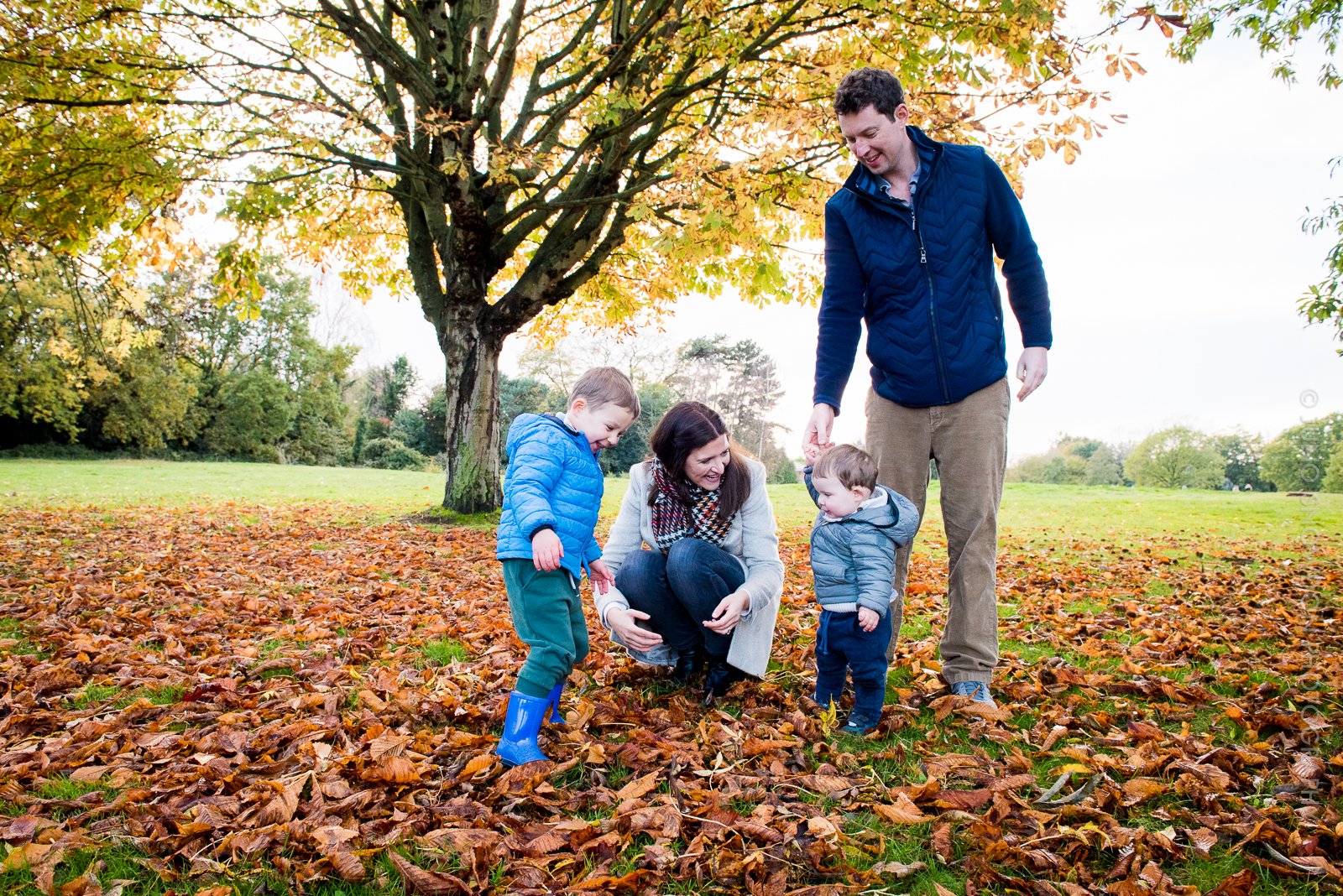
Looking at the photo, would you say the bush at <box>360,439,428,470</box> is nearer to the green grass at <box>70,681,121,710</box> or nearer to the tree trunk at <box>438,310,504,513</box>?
the tree trunk at <box>438,310,504,513</box>

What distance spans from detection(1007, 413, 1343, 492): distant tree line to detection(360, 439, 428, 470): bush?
26882mm

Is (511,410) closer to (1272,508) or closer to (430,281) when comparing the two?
(430,281)

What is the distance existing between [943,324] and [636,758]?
83.3 inches

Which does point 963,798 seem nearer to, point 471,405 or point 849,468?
point 849,468

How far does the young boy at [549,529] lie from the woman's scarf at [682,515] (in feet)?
1.68

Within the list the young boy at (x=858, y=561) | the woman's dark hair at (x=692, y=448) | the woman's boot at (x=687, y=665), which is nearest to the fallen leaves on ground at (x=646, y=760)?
the woman's boot at (x=687, y=665)

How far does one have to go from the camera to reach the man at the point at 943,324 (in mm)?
3277

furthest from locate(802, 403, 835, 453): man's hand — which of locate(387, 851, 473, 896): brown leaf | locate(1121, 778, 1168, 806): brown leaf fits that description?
locate(387, 851, 473, 896): brown leaf

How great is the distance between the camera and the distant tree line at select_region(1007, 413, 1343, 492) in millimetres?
29062

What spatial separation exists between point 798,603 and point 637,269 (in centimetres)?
867

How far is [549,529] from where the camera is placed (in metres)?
2.79

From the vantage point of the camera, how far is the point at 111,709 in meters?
3.42

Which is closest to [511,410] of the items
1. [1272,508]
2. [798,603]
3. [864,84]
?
[1272,508]

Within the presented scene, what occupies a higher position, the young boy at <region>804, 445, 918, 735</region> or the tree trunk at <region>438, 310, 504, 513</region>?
the tree trunk at <region>438, 310, 504, 513</region>
